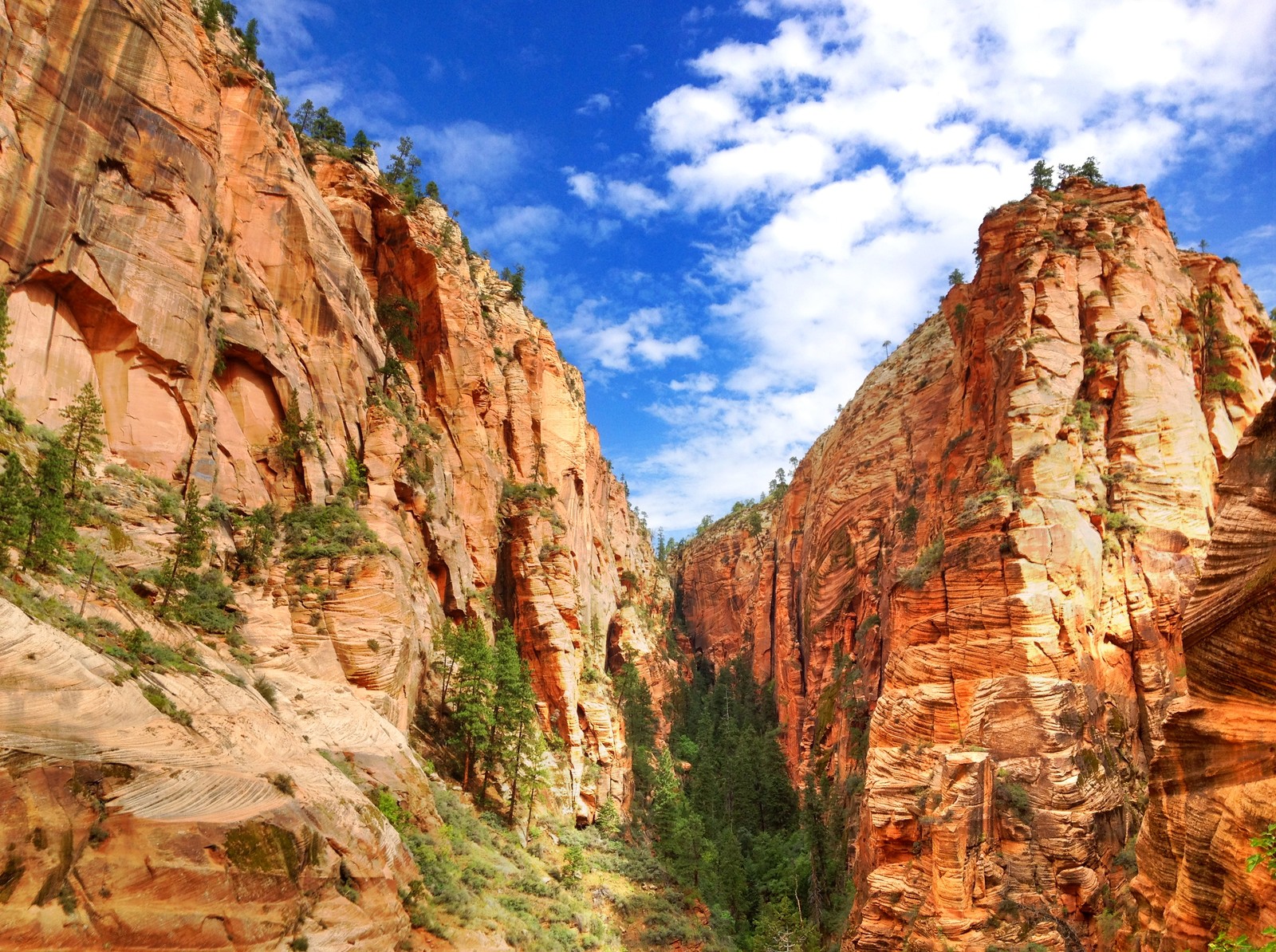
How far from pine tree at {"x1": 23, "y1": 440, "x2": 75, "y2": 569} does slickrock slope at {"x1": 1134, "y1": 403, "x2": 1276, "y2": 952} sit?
2501cm

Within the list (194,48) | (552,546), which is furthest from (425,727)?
(194,48)

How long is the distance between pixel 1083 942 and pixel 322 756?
2785 centimetres

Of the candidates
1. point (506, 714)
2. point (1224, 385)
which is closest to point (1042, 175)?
point (1224, 385)

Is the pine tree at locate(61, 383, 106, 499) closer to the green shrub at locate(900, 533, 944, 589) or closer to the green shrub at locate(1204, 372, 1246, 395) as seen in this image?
the green shrub at locate(900, 533, 944, 589)

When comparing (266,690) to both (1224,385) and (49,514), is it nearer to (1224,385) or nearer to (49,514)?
(49,514)

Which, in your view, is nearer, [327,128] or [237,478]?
[237,478]

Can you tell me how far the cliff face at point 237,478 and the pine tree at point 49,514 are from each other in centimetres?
190

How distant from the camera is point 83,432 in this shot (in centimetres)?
2467

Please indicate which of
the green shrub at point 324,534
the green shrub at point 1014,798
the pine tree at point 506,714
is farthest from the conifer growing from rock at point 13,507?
the green shrub at point 1014,798

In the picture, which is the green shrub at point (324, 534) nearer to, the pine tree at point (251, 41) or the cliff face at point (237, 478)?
the cliff face at point (237, 478)

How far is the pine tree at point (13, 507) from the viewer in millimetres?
18766

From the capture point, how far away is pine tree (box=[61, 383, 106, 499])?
947 inches

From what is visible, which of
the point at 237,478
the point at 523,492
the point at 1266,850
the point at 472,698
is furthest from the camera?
the point at 523,492

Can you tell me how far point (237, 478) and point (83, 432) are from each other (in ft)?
27.4
